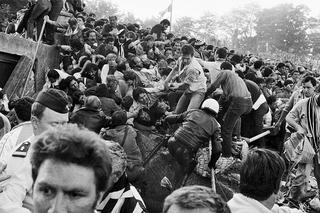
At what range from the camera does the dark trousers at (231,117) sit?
28.0 feet

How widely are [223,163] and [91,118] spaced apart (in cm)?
247

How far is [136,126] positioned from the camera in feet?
27.5

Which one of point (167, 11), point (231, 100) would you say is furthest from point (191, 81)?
point (167, 11)

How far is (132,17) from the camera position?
234 ft

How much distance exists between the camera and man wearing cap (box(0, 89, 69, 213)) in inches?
114

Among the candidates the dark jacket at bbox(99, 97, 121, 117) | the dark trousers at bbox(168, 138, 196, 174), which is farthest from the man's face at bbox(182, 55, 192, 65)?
the dark trousers at bbox(168, 138, 196, 174)

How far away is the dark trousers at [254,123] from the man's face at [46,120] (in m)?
6.56

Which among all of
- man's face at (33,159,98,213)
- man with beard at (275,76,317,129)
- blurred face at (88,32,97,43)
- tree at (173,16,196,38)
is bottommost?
tree at (173,16,196,38)

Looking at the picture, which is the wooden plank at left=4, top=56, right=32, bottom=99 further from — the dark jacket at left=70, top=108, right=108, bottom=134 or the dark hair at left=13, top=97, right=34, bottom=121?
the dark hair at left=13, top=97, right=34, bottom=121

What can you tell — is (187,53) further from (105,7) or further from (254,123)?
(105,7)

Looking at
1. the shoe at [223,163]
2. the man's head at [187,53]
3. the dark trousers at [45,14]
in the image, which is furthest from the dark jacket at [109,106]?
the dark trousers at [45,14]

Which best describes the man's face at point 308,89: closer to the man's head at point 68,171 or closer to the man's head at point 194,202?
the man's head at point 194,202

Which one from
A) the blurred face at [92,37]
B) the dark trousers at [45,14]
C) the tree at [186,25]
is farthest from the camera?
the tree at [186,25]

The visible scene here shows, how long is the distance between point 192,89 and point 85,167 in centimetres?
690
